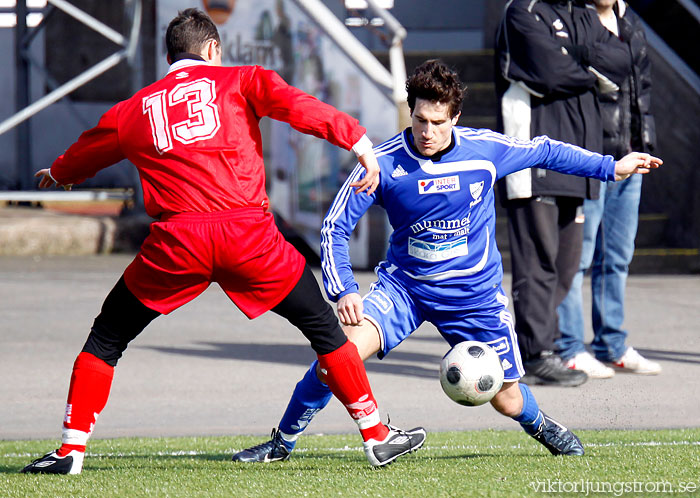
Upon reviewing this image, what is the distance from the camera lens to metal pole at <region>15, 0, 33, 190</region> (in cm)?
1667

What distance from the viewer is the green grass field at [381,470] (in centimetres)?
415

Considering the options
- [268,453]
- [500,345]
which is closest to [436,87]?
[500,345]

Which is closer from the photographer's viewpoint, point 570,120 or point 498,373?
point 498,373

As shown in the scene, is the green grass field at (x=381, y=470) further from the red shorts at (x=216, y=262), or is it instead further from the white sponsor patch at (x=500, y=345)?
the red shorts at (x=216, y=262)

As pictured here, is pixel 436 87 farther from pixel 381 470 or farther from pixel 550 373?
pixel 550 373

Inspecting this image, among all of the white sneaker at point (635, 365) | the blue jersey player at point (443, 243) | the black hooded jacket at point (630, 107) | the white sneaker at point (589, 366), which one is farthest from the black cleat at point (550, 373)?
the blue jersey player at point (443, 243)

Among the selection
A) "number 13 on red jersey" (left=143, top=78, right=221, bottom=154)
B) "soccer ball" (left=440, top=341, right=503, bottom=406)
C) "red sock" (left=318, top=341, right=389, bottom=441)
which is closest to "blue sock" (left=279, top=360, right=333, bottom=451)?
"red sock" (left=318, top=341, right=389, bottom=441)

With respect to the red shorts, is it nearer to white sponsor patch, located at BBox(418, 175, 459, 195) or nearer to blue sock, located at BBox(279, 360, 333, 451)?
blue sock, located at BBox(279, 360, 333, 451)

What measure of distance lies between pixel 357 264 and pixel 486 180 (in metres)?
7.69

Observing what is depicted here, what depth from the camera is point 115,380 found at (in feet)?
23.4

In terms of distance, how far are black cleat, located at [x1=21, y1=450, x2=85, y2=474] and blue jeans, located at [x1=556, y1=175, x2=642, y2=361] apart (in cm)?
365

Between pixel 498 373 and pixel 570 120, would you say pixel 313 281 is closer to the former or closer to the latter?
pixel 498 373

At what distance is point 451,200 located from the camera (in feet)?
16.1

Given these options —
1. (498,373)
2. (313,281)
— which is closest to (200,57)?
(313,281)
